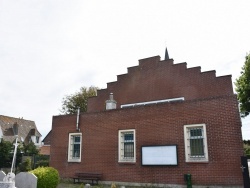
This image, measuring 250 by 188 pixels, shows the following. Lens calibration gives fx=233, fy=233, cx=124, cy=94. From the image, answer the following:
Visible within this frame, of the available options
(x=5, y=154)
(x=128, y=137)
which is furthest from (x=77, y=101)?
(x=128, y=137)

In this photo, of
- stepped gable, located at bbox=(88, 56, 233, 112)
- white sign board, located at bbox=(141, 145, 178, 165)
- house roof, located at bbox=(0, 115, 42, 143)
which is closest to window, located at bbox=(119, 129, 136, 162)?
white sign board, located at bbox=(141, 145, 178, 165)

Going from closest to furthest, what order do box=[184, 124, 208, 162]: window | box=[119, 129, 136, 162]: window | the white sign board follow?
1. box=[184, 124, 208, 162]: window
2. the white sign board
3. box=[119, 129, 136, 162]: window

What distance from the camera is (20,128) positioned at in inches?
1763

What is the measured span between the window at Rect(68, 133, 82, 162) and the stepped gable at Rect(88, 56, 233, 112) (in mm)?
5288

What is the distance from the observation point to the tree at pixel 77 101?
110 ft

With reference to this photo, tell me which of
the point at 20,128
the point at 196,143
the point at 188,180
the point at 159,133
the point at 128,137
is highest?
the point at 20,128

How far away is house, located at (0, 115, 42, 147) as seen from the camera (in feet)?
134

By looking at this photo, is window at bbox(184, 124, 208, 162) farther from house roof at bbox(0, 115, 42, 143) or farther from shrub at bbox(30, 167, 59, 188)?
house roof at bbox(0, 115, 42, 143)

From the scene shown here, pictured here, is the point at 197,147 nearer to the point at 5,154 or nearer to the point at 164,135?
the point at 164,135

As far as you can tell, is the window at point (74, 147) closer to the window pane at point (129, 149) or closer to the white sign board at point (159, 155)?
the window pane at point (129, 149)

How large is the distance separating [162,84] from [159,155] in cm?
751

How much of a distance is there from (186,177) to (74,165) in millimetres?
8739

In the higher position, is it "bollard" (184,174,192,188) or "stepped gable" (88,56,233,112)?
"stepped gable" (88,56,233,112)

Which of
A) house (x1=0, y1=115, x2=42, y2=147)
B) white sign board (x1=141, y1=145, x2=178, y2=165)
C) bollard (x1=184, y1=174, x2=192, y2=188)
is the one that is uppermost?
house (x1=0, y1=115, x2=42, y2=147)
